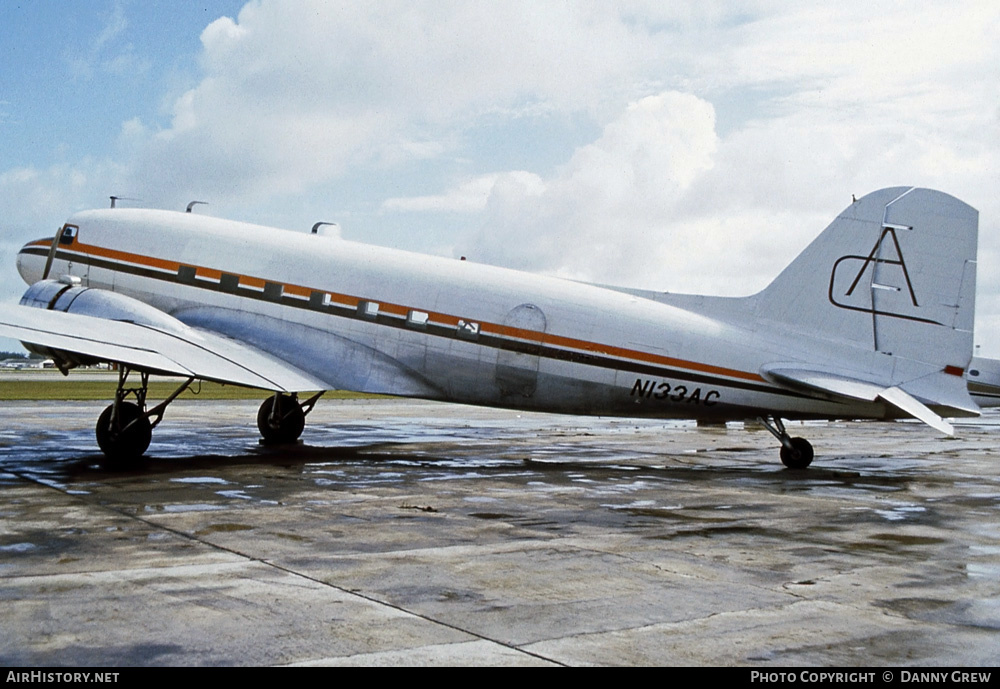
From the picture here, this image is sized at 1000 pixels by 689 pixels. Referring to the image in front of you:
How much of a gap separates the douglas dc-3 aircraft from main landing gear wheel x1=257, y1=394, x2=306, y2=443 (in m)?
2.97

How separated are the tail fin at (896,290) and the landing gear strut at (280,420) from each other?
10598mm

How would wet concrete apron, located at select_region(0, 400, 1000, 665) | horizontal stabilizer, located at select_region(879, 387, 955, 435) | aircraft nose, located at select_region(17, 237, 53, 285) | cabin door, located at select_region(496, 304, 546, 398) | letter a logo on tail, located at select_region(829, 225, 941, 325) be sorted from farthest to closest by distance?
aircraft nose, located at select_region(17, 237, 53, 285) < cabin door, located at select_region(496, 304, 546, 398) < letter a logo on tail, located at select_region(829, 225, 941, 325) < horizontal stabilizer, located at select_region(879, 387, 955, 435) < wet concrete apron, located at select_region(0, 400, 1000, 665)

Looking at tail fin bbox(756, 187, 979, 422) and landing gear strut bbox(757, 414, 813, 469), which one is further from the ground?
tail fin bbox(756, 187, 979, 422)

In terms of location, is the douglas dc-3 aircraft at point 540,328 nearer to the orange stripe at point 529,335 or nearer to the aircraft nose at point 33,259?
the orange stripe at point 529,335

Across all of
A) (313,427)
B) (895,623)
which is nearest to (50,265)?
(313,427)

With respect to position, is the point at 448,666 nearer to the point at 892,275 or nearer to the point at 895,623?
the point at 895,623

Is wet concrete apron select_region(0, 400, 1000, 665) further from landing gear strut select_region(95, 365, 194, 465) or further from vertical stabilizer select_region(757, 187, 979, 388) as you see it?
vertical stabilizer select_region(757, 187, 979, 388)

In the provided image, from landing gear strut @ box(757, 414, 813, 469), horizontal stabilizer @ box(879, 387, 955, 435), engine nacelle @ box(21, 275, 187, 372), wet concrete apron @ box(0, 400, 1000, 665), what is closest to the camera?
wet concrete apron @ box(0, 400, 1000, 665)

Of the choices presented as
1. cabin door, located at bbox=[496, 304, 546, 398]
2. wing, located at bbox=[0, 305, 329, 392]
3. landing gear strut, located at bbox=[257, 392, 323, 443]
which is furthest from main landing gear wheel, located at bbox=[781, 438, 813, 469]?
landing gear strut, located at bbox=[257, 392, 323, 443]

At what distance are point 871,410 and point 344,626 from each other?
1262cm

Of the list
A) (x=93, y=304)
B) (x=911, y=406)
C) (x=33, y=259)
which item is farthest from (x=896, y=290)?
(x=33, y=259)

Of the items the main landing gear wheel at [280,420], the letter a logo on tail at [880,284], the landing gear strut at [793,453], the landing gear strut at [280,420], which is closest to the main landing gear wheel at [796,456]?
the landing gear strut at [793,453]

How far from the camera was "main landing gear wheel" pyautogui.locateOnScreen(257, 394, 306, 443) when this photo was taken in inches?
860
